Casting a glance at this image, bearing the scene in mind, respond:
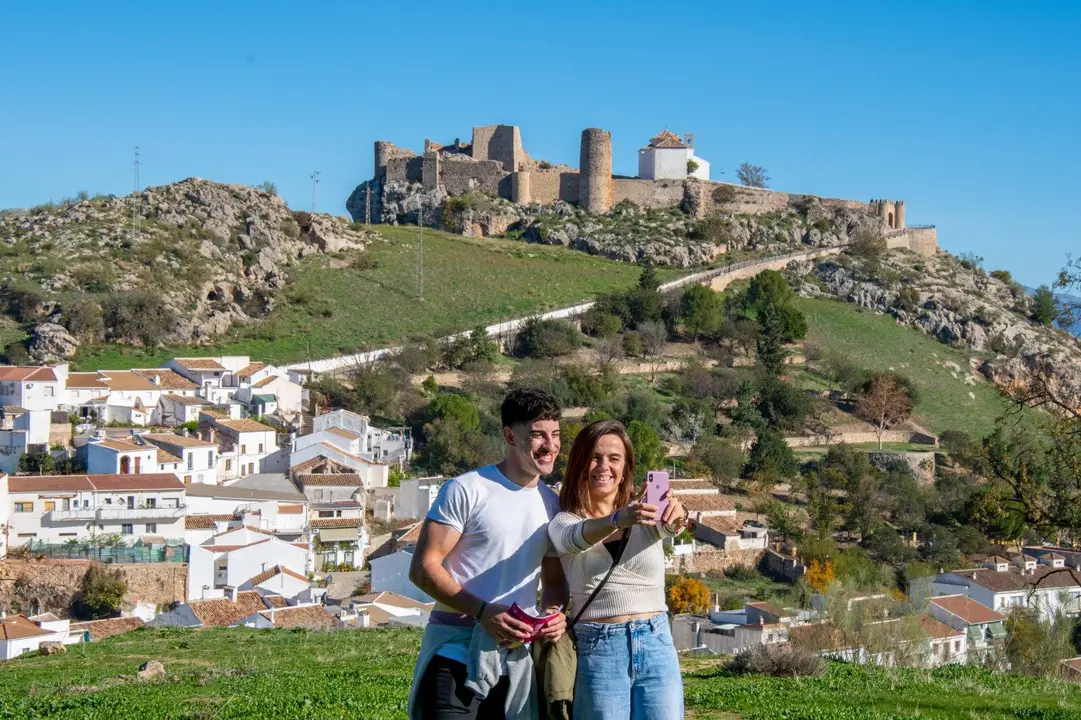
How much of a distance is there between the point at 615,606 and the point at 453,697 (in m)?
0.65

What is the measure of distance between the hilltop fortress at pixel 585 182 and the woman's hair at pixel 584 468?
53.3 metres

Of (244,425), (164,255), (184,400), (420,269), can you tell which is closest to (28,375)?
(184,400)

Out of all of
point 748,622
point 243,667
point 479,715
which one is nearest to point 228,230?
point 748,622

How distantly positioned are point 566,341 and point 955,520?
14.5 m

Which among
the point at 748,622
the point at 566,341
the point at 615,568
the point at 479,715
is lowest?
the point at 748,622

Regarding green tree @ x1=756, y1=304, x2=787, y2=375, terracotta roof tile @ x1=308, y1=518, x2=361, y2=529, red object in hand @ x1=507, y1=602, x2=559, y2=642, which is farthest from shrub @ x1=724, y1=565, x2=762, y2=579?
red object in hand @ x1=507, y1=602, x2=559, y2=642

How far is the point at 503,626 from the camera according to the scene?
13.9 ft

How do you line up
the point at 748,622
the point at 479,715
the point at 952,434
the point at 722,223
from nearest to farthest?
the point at 479,715, the point at 748,622, the point at 952,434, the point at 722,223

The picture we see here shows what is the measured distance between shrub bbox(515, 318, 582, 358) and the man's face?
3699cm

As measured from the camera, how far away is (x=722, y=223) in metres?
57.4

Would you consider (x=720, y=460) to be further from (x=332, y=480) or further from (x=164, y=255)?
(x=164, y=255)

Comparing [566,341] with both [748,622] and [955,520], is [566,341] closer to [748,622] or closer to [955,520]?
[955,520]

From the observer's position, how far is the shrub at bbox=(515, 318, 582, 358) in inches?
1641

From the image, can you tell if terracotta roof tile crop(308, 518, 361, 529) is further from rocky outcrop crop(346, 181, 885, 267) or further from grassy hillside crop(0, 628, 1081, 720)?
rocky outcrop crop(346, 181, 885, 267)
